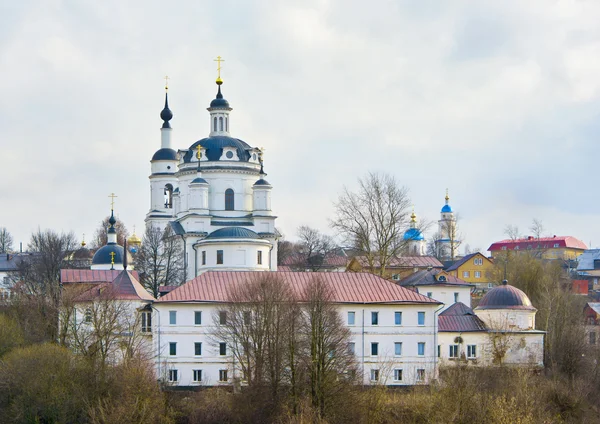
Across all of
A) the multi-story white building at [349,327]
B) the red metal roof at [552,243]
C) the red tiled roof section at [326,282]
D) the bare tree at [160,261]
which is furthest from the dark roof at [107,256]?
the red metal roof at [552,243]

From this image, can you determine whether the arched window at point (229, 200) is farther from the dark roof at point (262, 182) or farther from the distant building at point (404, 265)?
the distant building at point (404, 265)

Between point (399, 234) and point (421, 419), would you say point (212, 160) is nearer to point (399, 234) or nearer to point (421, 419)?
point (399, 234)

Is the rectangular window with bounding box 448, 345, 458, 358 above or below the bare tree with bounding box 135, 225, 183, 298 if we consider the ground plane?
below

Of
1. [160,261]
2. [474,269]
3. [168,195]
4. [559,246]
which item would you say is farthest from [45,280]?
[559,246]

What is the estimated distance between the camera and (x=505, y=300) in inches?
2351

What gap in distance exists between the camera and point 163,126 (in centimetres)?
9556

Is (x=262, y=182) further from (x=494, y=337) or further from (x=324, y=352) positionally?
(x=324, y=352)

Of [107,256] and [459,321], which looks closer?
[459,321]

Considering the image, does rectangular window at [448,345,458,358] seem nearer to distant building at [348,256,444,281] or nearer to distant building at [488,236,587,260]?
distant building at [348,256,444,281]

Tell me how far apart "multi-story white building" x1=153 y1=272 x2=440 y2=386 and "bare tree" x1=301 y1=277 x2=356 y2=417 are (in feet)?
10.5

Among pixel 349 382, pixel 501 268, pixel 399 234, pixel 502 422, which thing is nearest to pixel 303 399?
pixel 349 382

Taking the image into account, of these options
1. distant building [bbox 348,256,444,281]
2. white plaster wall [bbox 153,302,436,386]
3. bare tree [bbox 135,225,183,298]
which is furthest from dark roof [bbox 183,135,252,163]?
white plaster wall [bbox 153,302,436,386]

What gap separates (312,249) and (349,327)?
4378 cm

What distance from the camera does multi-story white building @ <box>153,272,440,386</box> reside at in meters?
52.9
